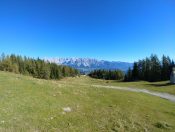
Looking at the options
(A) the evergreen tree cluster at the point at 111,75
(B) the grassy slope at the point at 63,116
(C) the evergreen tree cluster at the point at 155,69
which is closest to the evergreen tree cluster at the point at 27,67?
(A) the evergreen tree cluster at the point at 111,75

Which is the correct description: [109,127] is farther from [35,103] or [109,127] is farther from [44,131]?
[35,103]

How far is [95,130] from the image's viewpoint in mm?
14914

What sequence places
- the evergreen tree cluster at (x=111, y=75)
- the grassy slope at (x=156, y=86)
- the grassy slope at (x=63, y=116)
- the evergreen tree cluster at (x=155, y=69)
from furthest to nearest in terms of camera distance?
the evergreen tree cluster at (x=111, y=75)
the evergreen tree cluster at (x=155, y=69)
the grassy slope at (x=156, y=86)
the grassy slope at (x=63, y=116)

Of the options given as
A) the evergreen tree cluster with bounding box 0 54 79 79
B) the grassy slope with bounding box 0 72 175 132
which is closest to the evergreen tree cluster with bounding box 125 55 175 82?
the evergreen tree cluster with bounding box 0 54 79 79

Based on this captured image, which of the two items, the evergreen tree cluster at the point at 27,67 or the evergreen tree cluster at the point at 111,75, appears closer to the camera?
the evergreen tree cluster at the point at 27,67

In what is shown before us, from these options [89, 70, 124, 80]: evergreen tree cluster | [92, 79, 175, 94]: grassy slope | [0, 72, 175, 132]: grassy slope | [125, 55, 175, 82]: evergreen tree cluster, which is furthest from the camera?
[89, 70, 124, 80]: evergreen tree cluster

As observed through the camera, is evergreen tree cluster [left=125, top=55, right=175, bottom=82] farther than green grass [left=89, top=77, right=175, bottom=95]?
Yes

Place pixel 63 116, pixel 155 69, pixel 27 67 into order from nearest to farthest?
pixel 63 116
pixel 155 69
pixel 27 67

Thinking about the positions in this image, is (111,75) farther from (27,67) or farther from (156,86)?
(156,86)

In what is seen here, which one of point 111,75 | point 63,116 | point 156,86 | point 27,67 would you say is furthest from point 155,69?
point 63,116

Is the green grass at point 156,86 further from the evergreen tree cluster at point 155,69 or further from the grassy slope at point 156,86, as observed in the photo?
the evergreen tree cluster at point 155,69

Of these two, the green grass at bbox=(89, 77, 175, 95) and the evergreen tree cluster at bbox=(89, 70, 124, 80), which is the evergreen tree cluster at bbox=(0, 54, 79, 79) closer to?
the evergreen tree cluster at bbox=(89, 70, 124, 80)

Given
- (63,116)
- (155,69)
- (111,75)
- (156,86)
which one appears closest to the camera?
(63,116)

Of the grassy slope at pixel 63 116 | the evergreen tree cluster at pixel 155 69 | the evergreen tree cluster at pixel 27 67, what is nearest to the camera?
the grassy slope at pixel 63 116
